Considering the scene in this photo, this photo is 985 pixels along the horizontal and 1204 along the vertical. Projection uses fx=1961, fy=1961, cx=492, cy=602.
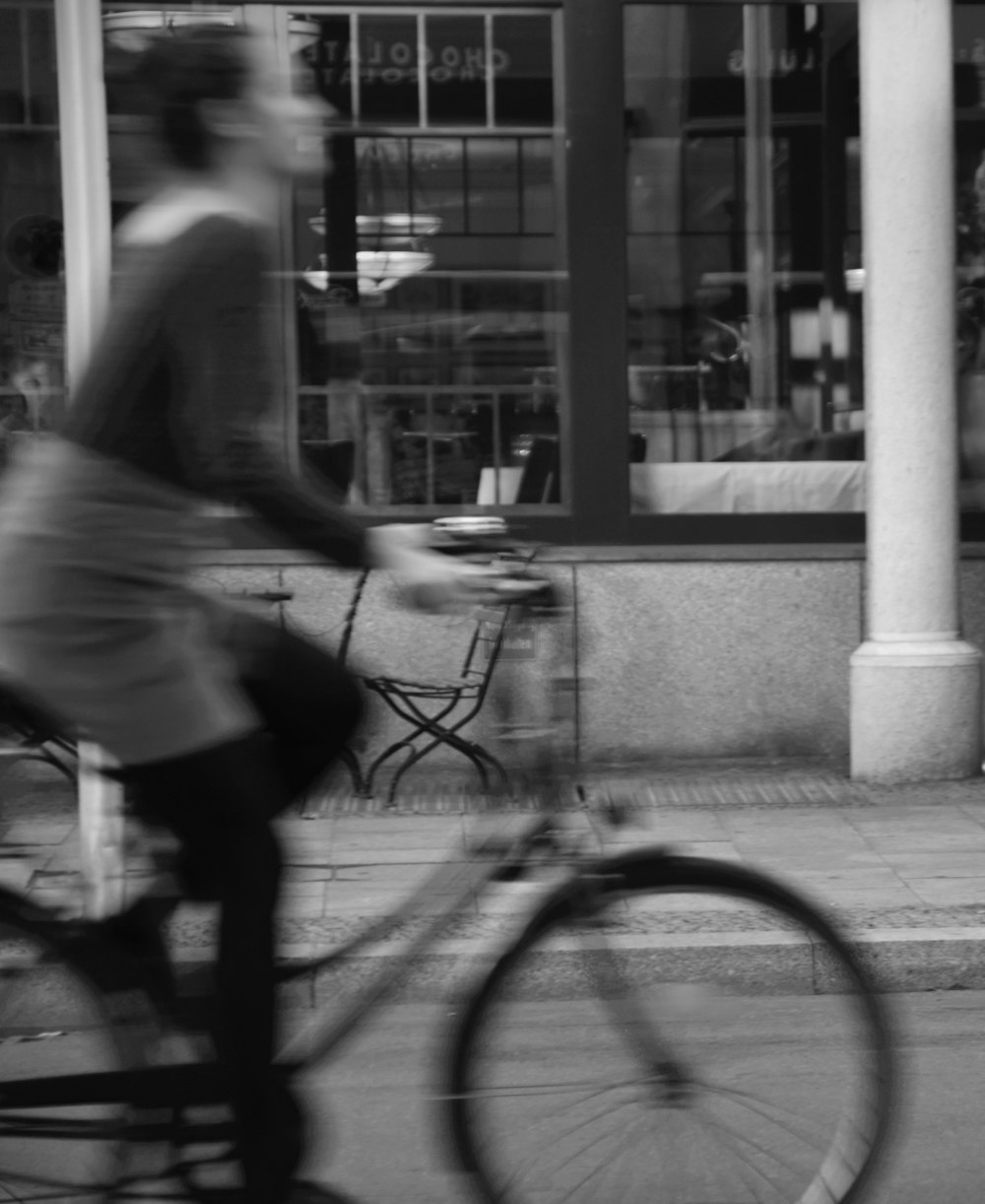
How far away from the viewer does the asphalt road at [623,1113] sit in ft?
10.0

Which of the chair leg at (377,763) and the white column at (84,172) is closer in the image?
the white column at (84,172)

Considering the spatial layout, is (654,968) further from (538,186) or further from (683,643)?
(538,186)

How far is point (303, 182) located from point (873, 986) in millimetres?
5848

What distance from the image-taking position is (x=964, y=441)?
335 inches

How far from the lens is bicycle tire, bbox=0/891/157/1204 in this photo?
295 centimetres

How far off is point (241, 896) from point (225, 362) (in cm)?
78

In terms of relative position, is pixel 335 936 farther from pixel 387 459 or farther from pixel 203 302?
pixel 387 459

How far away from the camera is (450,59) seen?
820 centimetres

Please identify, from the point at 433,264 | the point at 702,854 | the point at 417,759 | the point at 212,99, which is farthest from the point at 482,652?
the point at 212,99

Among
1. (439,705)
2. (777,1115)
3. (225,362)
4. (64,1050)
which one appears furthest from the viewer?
(439,705)

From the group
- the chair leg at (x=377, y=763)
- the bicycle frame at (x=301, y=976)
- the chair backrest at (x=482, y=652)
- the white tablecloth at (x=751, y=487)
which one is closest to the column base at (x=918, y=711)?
the white tablecloth at (x=751, y=487)

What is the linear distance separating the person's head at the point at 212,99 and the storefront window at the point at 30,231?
18.1 feet

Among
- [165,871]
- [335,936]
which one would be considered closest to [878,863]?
[335,936]

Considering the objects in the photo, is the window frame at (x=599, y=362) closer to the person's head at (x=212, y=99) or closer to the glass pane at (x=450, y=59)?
the glass pane at (x=450, y=59)
